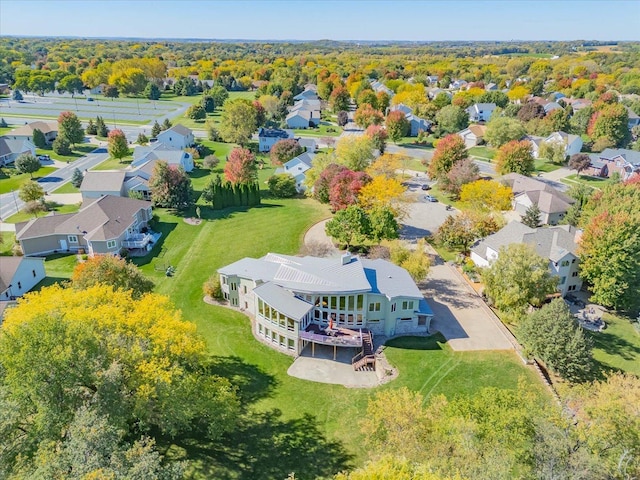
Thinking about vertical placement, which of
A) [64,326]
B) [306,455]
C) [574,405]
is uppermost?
A: [64,326]

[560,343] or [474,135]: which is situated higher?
[474,135]

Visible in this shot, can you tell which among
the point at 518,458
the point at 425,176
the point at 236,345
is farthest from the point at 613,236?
the point at 425,176

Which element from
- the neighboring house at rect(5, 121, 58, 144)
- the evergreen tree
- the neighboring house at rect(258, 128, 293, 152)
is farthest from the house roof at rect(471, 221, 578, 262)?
the neighboring house at rect(5, 121, 58, 144)

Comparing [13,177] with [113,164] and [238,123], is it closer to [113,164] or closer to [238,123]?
[113,164]

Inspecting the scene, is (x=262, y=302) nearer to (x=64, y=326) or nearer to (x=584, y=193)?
(x=64, y=326)

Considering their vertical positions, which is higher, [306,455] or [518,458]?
[518,458]

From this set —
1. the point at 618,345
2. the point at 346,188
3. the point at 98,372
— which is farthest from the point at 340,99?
the point at 98,372

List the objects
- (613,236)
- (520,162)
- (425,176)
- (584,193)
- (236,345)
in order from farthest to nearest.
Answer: (425,176) → (520,162) → (584,193) → (613,236) → (236,345)
